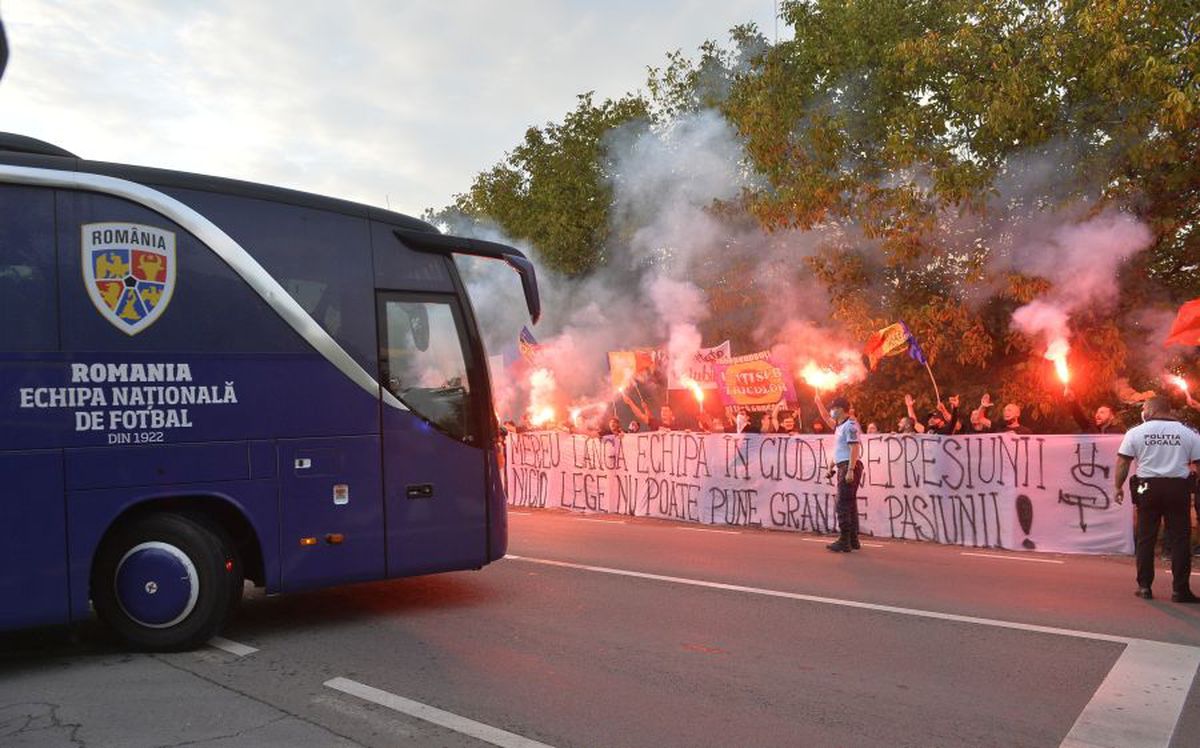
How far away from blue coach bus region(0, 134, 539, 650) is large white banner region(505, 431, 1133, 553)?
7090 mm

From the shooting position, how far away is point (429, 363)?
23.4 feet

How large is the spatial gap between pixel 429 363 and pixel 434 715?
302 centimetres

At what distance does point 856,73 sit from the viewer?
17.0 metres

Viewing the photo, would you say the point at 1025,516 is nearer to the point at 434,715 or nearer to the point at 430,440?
the point at 430,440

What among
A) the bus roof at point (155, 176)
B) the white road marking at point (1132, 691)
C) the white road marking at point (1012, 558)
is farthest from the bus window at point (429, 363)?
the white road marking at point (1012, 558)

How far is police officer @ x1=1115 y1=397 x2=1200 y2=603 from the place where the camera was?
7598mm

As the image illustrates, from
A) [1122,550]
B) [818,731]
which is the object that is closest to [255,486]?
[818,731]

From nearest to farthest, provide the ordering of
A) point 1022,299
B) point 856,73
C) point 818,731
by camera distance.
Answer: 1. point 818,731
2. point 1022,299
3. point 856,73

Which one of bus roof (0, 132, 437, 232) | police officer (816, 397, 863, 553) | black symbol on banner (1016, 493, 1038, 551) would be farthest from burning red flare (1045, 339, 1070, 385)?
bus roof (0, 132, 437, 232)

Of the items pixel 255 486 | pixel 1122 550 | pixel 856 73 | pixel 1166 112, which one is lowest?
pixel 1122 550

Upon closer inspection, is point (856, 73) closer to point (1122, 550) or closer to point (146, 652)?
point (1122, 550)

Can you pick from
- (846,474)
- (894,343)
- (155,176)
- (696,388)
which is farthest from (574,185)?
(155,176)

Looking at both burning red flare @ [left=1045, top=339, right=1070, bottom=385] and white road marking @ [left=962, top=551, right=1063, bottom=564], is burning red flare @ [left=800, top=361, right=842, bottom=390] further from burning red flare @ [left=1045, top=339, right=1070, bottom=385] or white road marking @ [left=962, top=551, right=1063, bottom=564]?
white road marking @ [left=962, top=551, right=1063, bottom=564]

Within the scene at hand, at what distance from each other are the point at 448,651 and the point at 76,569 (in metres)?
2.26
